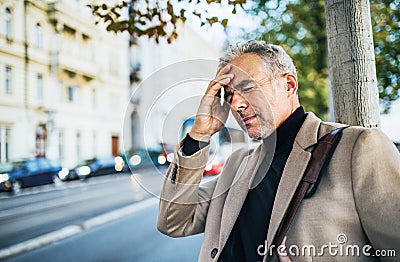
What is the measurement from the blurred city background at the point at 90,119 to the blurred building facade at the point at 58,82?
0.13ft

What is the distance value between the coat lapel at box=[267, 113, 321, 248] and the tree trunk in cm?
38

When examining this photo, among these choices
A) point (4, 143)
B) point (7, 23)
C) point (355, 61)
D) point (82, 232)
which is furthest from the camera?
point (82, 232)

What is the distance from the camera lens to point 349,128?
1.27 meters

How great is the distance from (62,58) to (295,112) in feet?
37.2

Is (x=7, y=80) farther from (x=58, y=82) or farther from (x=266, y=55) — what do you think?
(x=266, y=55)

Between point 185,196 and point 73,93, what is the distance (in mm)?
12514

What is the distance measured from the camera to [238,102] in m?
1.39

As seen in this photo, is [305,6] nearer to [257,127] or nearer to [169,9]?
[169,9]

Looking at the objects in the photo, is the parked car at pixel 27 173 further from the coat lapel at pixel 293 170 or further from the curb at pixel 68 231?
the coat lapel at pixel 293 170

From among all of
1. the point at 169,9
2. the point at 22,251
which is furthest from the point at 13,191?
the point at 169,9

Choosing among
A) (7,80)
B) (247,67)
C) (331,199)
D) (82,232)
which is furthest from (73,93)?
(331,199)

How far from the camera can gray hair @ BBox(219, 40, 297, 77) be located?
1413 millimetres

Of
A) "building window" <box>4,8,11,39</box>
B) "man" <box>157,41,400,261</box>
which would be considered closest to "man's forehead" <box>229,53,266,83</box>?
"man" <box>157,41,400,261</box>

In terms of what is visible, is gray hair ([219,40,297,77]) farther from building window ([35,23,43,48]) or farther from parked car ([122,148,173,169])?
building window ([35,23,43,48])
